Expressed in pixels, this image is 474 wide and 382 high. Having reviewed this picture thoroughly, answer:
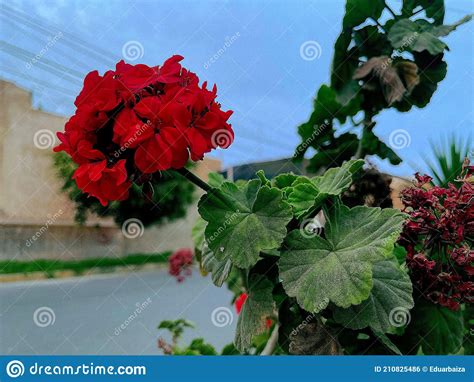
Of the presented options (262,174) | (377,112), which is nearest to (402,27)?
(377,112)

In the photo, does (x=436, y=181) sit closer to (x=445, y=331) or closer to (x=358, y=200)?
(x=358, y=200)

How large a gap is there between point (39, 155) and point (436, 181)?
1684 mm

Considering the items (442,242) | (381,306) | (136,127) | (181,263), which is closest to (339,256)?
(381,306)

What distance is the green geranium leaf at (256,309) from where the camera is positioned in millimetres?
1153

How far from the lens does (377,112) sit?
2.07 m

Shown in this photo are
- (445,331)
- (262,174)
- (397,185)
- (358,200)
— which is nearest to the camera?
(262,174)

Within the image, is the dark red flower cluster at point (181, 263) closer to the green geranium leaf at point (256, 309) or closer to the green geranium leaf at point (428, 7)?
the green geranium leaf at point (256, 309)

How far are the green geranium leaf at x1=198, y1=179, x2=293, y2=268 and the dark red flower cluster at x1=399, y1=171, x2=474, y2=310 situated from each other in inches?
13.6

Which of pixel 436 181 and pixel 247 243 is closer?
pixel 247 243

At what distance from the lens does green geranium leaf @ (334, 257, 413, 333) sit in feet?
3.69

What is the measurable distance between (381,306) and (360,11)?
4.20 feet

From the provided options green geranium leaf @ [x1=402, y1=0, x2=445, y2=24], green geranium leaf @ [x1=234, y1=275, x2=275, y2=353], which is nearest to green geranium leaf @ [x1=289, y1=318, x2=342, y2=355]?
green geranium leaf @ [x1=234, y1=275, x2=275, y2=353]

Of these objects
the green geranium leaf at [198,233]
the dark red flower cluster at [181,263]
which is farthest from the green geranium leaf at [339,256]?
the dark red flower cluster at [181,263]

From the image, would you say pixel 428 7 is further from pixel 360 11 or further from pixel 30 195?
pixel 30 195
